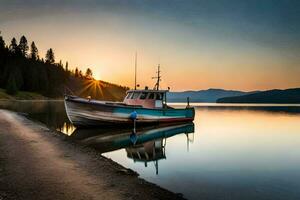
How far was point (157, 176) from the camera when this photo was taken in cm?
1420

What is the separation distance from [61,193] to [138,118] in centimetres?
2810

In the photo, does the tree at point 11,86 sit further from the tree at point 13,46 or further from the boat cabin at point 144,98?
the boat cabin at point 144,98

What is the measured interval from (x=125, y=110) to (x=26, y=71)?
11085cm

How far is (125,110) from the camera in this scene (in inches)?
1373

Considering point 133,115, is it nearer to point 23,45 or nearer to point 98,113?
point 98,113

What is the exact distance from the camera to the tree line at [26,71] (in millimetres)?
118125

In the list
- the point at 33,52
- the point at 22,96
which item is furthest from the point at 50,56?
Result: the point at 22,96

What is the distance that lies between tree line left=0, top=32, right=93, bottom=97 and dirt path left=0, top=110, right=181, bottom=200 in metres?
104

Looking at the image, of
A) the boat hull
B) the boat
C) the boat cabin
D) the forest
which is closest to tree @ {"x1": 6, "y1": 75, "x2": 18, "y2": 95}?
the forest

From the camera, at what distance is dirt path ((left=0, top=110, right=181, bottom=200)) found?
8.80m

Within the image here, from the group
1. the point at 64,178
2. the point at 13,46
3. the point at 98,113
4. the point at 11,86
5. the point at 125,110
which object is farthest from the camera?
the point at 13,46

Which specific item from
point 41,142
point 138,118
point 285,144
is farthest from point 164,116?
point 41,142

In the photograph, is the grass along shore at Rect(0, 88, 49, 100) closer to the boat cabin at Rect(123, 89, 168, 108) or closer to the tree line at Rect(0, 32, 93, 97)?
the tree line at Rect(0, 32, 93, 97)

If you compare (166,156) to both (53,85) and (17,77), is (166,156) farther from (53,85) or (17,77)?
(53,85)
